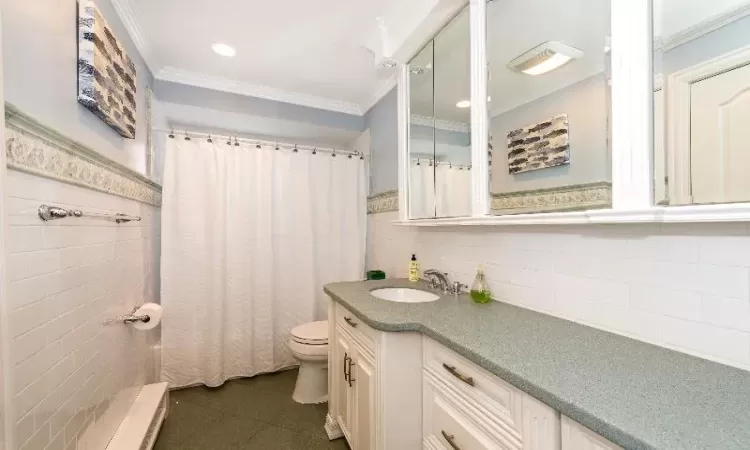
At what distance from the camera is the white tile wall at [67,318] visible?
823 mm

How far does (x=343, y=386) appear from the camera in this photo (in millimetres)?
1548

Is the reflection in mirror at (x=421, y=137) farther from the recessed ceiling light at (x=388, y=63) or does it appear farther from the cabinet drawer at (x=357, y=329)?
the cabinet drawer at (x=357, y=329)

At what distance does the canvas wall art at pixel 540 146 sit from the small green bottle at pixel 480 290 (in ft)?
1.67

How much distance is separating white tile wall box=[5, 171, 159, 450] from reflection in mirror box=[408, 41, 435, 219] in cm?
150

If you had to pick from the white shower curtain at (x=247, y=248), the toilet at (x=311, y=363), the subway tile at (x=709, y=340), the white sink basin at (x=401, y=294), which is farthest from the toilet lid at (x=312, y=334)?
the subway tile at (x=709, y=340)

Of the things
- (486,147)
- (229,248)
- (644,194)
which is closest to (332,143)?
(229,248)

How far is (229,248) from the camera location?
2266 mm

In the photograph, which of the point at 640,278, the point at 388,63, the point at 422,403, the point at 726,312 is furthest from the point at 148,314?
the point at 726,312

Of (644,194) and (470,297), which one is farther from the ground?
(644,194)

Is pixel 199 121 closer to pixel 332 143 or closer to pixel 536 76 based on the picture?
pixel 332 143

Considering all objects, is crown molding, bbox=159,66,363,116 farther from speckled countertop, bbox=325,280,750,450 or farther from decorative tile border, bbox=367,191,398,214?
speckled countertop, bbox=325,280,750,450

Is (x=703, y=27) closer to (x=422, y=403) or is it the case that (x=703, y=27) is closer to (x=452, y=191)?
(x=452, y=191)

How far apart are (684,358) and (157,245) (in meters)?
2.75

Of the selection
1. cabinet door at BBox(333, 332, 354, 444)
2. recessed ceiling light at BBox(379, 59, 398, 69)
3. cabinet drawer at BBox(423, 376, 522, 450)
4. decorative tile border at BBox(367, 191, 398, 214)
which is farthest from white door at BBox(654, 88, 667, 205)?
decorative tile border at BBox(367, 191, 398, 214)
